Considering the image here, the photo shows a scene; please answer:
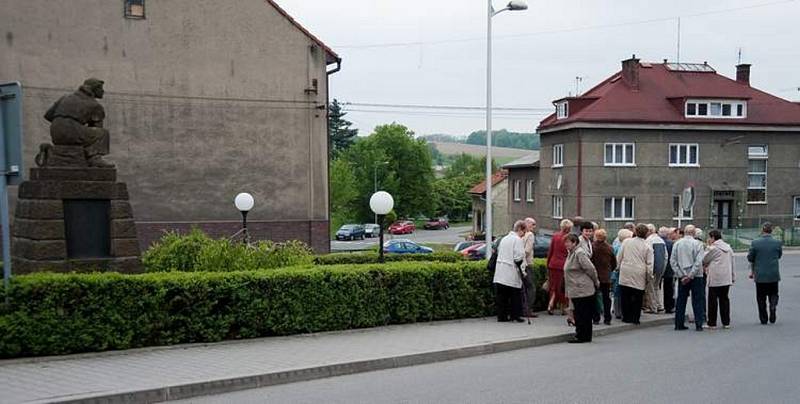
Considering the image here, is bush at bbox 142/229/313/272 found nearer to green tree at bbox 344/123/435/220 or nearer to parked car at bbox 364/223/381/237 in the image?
parked car at bbox 364/223/381/237

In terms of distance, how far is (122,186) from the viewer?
12.0 metres

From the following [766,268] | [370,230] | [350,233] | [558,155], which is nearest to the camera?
[766,268]

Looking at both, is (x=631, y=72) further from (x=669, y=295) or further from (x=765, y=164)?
(x=669, y=295)

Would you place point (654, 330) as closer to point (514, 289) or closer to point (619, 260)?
point (619, 260)

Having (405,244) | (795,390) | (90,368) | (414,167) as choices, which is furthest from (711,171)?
(414,167)

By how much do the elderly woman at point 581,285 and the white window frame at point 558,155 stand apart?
3438 centimetres

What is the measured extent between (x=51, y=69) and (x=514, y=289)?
23249mm

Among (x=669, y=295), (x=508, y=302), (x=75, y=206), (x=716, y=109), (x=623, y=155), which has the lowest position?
(x=669, y=295)

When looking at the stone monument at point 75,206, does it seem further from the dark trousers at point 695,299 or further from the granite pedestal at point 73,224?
the dark trousers at point 695,299

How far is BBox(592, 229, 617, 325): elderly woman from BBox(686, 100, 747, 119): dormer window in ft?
113

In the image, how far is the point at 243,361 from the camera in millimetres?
9297

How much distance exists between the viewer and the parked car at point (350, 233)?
232ft

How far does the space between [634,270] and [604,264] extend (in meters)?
0.55

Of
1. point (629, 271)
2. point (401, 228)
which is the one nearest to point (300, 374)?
point (629, 271)
